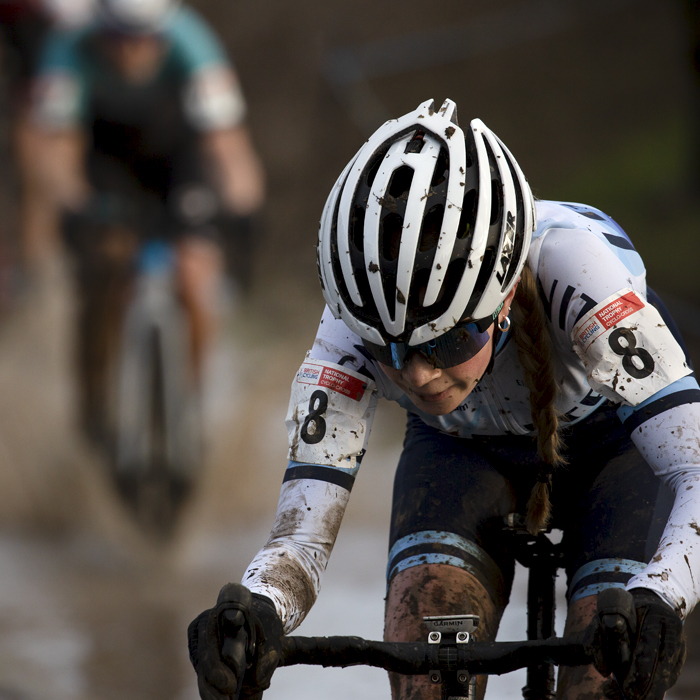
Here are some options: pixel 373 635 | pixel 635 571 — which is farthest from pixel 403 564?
pixel 373 635

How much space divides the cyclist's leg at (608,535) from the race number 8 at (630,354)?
1.16 ft

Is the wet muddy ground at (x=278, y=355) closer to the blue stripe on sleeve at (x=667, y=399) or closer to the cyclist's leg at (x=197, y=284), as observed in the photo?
the cyclist's leg at (x=197, y=284)

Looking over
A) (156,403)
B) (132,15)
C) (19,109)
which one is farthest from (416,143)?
(19,109)

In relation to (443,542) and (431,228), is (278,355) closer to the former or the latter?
(443,542)

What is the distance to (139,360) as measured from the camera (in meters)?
8.23

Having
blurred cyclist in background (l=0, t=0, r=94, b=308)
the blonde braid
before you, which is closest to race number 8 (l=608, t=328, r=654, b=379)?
the blonde braid

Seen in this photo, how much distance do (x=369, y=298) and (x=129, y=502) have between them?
806 cm

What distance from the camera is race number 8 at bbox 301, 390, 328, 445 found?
2.43 metres

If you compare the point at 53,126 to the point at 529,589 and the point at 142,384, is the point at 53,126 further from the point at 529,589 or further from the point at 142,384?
the point at 529,589

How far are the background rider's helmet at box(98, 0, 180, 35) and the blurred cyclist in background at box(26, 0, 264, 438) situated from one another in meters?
0.01

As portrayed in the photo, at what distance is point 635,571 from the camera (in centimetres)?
231

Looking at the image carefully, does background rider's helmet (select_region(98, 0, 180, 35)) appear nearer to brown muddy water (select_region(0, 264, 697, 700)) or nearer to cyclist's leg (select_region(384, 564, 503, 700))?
brown muddy water (select_region(0, 264, 697, 700))

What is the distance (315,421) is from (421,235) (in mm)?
527

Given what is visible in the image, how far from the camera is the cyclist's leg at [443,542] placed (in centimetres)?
232
